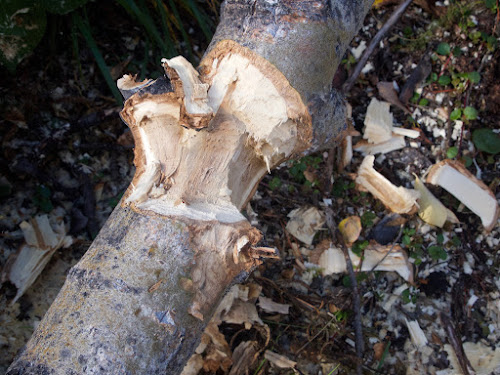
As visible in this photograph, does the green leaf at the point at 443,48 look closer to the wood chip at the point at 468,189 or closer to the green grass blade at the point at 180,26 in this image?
the wood chip at the point at 468,189

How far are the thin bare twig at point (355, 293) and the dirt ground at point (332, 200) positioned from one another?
0.02m

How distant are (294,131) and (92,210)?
1.03 metres

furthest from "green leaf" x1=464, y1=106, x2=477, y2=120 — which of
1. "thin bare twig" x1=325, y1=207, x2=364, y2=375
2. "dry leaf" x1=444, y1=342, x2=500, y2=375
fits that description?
"dry leaf" x1=444, y1=342, x2=500, y2=375

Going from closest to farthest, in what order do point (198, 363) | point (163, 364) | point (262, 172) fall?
point (163, 364) → point (262, 172) → point (198, 363)

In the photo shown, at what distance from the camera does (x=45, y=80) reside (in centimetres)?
185

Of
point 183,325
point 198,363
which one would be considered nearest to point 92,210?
point 198,363

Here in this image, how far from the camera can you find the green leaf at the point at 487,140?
6.23 ft

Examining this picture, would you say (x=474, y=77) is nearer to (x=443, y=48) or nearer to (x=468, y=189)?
(x=443, y=48)

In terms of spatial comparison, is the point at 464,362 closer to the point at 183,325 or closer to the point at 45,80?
the point at 183,325

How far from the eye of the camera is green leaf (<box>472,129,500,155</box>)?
6.23ft

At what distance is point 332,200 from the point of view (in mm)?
1907

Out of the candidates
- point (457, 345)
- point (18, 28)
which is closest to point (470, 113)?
point (457, 345)

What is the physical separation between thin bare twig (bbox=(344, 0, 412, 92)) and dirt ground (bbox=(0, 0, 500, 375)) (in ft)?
0.17

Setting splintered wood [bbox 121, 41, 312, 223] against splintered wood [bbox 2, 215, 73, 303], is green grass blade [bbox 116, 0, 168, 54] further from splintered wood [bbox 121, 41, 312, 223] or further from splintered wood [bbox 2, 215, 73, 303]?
splintered wood [bbox 2, 215, 73, 303]
